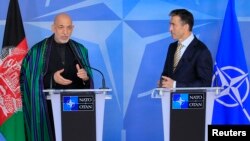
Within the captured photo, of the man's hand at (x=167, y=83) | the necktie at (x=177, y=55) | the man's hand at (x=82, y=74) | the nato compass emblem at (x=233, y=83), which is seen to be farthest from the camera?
the nato compass emblem at (x=233, y=83)

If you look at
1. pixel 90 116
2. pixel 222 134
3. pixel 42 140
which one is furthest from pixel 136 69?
pixel 222 134

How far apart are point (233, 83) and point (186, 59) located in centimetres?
115

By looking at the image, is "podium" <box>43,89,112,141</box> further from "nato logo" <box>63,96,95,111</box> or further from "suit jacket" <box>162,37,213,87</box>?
"suit jacket" <box>162,37,213,87</box>

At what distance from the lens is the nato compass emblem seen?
4.74 meters

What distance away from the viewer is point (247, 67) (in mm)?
4938

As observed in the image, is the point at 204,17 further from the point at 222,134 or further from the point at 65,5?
the point at 222,134

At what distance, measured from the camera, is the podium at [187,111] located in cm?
339

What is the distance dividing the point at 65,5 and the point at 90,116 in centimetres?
197

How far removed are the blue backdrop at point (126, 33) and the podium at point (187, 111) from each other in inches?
63.0

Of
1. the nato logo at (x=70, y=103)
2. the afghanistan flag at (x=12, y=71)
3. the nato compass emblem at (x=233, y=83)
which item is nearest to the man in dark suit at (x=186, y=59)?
the nato logo at (x=70, y=103)

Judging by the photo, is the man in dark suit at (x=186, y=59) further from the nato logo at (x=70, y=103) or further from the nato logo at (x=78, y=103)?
the nato logo at (x=70, y=103)

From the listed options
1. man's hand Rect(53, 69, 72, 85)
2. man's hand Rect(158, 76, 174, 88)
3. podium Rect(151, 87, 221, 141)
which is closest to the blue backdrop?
man's hand Rect(53, 69, 72, 85)

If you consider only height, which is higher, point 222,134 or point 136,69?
point 136,69

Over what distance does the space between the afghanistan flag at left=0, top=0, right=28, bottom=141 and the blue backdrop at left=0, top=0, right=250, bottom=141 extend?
0.20 m
